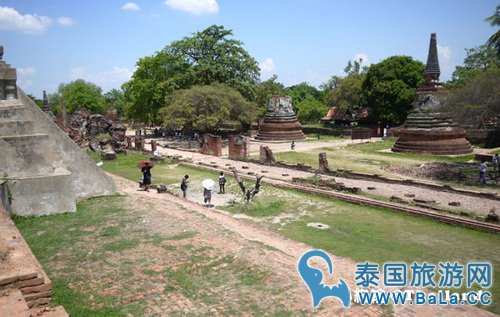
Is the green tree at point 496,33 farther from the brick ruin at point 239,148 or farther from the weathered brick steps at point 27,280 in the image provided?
the weathered brick steps at point 27,280

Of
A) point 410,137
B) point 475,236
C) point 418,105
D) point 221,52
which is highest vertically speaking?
point 221,52

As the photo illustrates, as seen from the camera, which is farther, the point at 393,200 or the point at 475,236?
the point at 393,200

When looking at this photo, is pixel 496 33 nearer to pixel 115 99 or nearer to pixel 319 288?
pixel 319 288

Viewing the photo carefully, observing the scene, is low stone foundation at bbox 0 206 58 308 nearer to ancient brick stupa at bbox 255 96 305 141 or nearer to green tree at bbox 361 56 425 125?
ancient brick stupa at bbox 255 96 305 141

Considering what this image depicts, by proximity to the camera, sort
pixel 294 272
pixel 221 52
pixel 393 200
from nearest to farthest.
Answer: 1. pixel 294 272
2. pixel 393 200
3. pixel 221 52

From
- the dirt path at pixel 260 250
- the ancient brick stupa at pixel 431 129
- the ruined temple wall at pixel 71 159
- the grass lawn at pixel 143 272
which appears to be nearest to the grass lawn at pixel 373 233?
the dirt path at pixel 260 250

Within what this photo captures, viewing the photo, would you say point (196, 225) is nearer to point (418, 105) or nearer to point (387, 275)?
point (387, 275)

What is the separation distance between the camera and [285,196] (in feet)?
48.0

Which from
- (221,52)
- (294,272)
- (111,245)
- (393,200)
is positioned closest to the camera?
(294,272)

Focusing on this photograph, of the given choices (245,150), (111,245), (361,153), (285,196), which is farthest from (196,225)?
(361,153)

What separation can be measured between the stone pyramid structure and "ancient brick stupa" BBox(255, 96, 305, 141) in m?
25.9

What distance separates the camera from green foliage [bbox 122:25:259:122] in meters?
37.5

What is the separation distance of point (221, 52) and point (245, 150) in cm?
1609

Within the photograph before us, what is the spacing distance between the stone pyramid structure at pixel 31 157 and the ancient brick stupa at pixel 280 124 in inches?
1021
